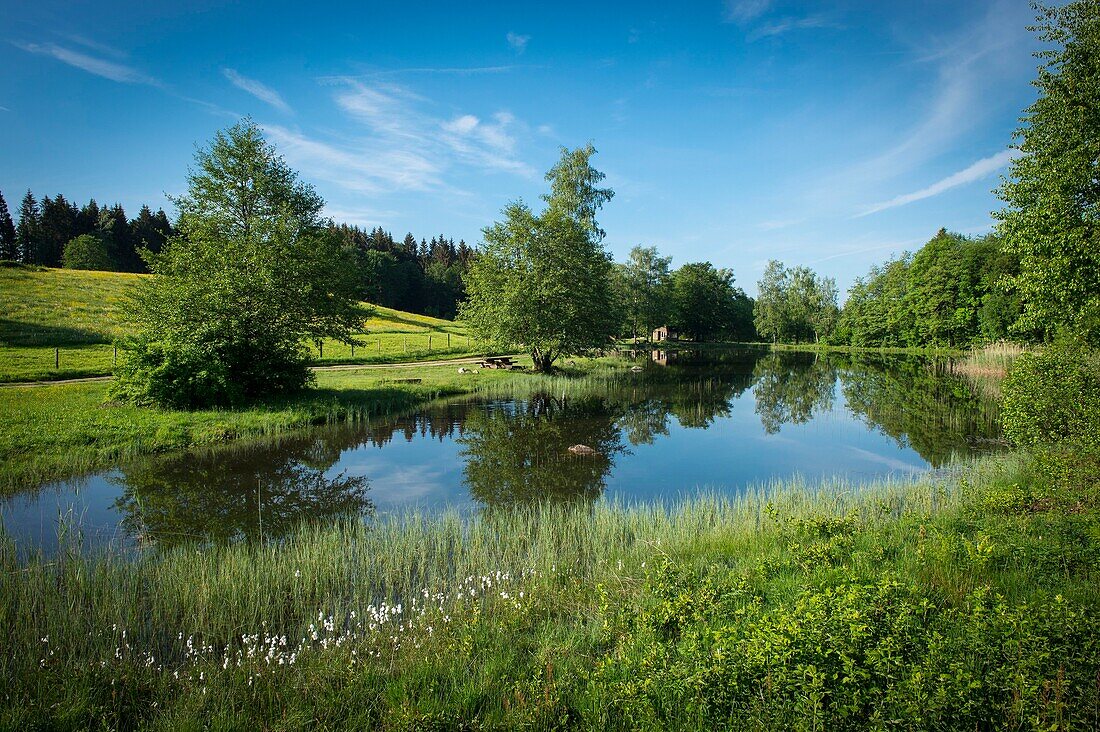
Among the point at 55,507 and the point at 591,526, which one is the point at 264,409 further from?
the point at 591,526

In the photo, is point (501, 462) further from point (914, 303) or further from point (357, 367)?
point (914, 303)

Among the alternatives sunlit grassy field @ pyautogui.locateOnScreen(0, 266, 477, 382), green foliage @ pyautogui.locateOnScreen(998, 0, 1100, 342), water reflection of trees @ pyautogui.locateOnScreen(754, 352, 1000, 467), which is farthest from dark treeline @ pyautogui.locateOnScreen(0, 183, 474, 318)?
green foliage @ pyautogui.locateOnScreen(998, 0, 1100, 342)

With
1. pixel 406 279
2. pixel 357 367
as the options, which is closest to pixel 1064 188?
pixel 357 367

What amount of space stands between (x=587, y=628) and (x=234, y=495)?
35.9 ft

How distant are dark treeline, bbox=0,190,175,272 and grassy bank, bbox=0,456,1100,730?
4276 inches

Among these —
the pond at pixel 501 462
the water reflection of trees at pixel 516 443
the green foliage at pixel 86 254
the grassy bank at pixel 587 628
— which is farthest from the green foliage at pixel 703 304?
the green foliage at pixel 86 254

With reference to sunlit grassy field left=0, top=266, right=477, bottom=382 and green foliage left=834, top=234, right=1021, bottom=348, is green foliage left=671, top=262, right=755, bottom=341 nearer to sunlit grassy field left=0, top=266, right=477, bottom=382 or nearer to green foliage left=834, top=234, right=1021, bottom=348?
green foliage left=834, top=234, right=1021, bottom=348

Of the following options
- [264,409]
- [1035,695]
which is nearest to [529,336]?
[264,409]

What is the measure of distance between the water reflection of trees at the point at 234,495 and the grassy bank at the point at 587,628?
203cm

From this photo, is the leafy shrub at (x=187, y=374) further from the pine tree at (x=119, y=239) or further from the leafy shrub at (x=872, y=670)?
the pine tree at (x=119, y=239)

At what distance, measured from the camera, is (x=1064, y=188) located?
1541 cm

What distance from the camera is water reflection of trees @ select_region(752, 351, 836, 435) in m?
26.9

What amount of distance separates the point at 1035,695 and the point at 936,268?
9006 centimetres

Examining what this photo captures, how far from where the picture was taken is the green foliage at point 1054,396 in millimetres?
11164
